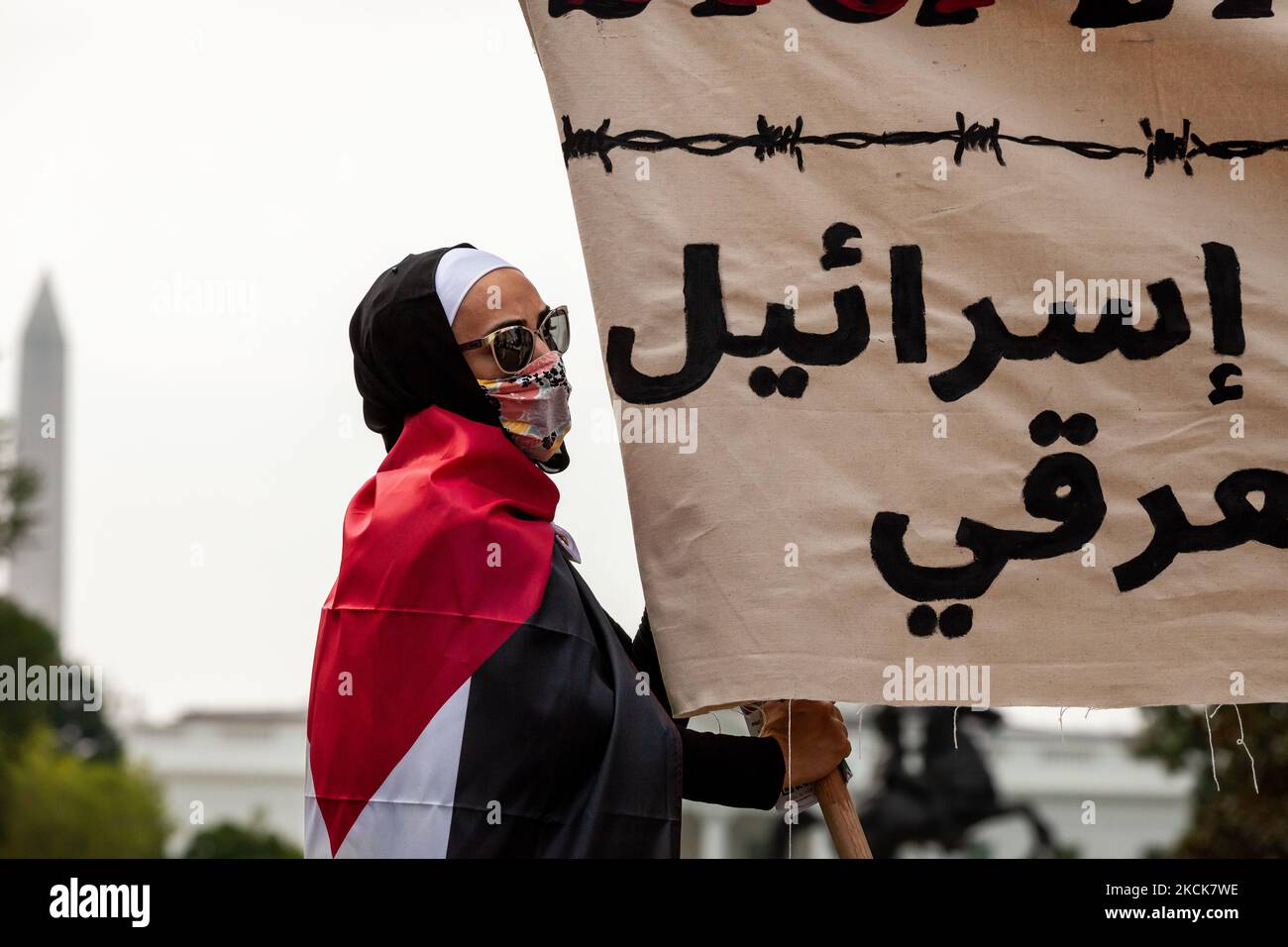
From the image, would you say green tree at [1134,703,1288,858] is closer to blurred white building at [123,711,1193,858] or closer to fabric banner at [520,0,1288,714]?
fabric banner at [520,0,1288,714]

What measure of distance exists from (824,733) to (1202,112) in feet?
4.87

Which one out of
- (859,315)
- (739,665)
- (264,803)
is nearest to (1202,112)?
(859,315)

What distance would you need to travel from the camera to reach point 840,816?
130 inches

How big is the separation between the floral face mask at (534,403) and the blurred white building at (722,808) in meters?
29.3

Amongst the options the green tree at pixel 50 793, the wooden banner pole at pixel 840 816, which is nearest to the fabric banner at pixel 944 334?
the wooden banner pole at pixel 840 816

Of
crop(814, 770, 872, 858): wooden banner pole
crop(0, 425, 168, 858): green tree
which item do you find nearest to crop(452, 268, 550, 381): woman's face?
crop(814, 770, 872, 858): wooden banner pole

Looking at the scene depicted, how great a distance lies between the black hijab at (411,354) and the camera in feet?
10.8

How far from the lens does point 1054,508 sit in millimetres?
3266

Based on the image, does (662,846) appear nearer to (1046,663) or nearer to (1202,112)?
(1046,663)

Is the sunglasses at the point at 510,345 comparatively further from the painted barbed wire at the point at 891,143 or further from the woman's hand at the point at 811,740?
the woman's hand at the point at 811,740

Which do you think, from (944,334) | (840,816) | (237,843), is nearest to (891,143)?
(944,334)

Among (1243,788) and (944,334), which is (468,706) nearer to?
(944,334)

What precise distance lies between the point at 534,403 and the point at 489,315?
0.65ft

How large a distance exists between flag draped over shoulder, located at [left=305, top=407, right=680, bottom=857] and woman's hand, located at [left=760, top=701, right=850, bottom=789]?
0.28 m
